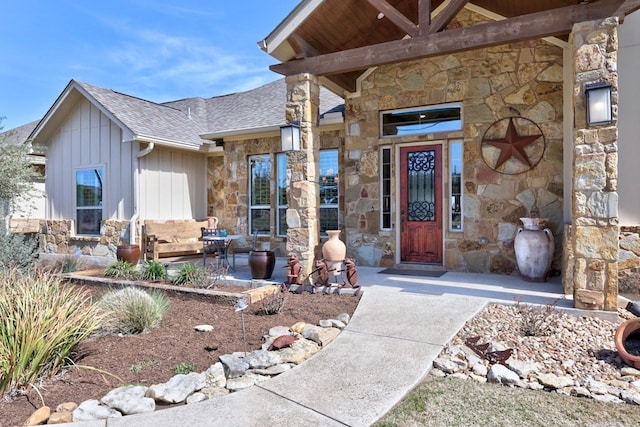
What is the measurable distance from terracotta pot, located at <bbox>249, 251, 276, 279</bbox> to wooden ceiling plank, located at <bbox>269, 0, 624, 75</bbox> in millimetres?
2907

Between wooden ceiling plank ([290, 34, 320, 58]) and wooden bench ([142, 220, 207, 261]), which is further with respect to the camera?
wooden bench ([142, 220, 207, 261])

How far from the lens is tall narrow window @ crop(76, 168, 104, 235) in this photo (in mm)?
10156

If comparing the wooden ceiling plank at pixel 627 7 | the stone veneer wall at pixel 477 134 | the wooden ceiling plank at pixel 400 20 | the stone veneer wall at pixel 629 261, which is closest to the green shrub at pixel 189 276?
the stone veneer wall at pixel 477 134

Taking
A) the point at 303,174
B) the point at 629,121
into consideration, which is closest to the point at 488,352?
the point at 303,174

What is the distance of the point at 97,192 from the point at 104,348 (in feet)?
24.8

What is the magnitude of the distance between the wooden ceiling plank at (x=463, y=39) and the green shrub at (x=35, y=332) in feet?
14.4

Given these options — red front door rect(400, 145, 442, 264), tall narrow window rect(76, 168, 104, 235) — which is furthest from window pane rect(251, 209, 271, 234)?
tall narrow window rect(76, 168, 104, 235)

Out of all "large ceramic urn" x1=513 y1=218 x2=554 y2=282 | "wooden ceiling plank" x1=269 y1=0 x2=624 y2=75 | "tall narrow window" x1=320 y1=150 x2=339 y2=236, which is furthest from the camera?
"tall narrow window" x1=320 y1=150 x2=339 y2=236

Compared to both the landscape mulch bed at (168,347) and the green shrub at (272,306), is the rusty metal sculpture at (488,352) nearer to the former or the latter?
the landscape mulch bed at (168,347)

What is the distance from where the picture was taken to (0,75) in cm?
1156

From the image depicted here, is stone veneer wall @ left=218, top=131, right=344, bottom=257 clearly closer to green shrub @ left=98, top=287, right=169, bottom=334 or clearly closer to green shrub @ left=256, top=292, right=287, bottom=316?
green shrub @ left=256, top=292, right=287, bottom=316

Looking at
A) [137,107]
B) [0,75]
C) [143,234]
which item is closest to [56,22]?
[0,75]

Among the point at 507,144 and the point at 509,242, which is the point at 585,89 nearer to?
the point at 507,144

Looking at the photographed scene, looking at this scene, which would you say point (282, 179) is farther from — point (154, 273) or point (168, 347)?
point (168, 347)
